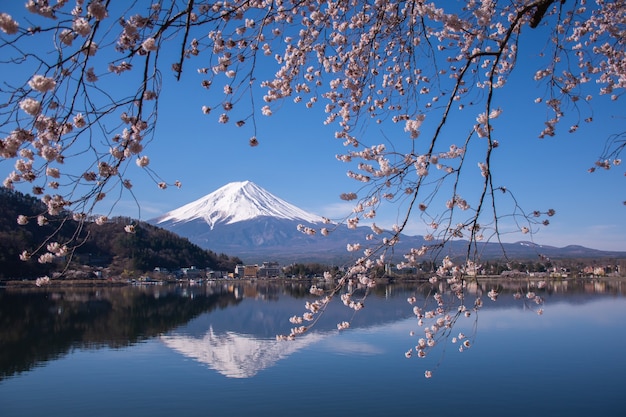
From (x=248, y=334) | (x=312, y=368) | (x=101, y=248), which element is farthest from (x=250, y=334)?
(x=101, y=248)

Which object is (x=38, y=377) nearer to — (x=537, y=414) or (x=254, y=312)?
(x=537, y=414)

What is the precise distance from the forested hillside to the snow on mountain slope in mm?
59466

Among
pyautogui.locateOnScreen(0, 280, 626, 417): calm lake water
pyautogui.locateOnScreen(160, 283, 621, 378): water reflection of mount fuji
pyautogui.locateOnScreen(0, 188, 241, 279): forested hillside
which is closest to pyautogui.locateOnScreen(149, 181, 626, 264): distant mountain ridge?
pyautogui.locateOnScreen(0, 188, 241, 279): forested hillside

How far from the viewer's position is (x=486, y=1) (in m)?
3.00

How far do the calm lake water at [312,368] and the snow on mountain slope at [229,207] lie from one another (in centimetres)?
9902

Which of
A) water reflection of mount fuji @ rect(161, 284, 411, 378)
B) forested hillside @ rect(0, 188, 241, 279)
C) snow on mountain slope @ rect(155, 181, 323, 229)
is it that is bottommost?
water reflection of mount fuji @ rect(161, 284, 411, 378)

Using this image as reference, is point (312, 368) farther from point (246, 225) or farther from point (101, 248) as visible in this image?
point (246, 225)

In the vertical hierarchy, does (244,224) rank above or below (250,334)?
above

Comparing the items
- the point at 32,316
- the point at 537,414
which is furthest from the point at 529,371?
the point at 32,316

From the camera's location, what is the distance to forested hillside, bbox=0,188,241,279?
28281mm

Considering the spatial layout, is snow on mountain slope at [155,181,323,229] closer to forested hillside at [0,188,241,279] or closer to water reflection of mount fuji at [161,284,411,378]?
forested hillside at [0,188,241,279]

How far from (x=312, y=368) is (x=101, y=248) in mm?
39916

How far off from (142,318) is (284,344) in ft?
21.6

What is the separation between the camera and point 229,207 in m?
126
